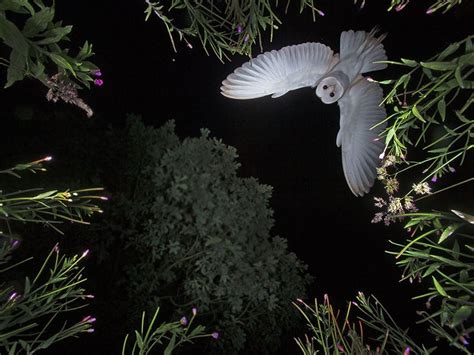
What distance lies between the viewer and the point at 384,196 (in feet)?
6.97

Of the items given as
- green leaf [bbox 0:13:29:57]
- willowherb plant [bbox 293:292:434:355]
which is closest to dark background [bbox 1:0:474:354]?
willowherb plant [bbox 293:292:434:355]

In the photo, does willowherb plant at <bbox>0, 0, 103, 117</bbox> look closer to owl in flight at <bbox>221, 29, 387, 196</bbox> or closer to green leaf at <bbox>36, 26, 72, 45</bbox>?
green leaf at <bbox>36, 26, 72, 45</bbox>

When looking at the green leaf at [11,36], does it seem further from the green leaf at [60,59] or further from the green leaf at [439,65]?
the green leaf at [439,65]

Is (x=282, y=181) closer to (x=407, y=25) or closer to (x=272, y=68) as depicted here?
(x=272, y=68)

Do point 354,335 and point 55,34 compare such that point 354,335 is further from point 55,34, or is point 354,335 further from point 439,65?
point 55,34

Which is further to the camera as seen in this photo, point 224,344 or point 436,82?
point 224,344

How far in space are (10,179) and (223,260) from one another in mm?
1096

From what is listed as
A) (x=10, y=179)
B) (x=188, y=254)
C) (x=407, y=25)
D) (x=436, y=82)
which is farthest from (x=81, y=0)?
(x=436, y=82)

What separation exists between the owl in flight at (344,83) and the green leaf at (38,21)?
1731mm

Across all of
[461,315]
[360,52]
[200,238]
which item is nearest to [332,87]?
[360,52]

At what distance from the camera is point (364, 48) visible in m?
2.00

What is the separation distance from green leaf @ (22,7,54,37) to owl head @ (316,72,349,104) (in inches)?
72.1

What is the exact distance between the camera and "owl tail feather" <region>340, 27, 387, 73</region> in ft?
6.49

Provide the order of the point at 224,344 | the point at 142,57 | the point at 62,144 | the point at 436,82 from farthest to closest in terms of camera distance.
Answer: the point at 142,57
the point at 224,344
the point at 62,144
the point at 436,82
